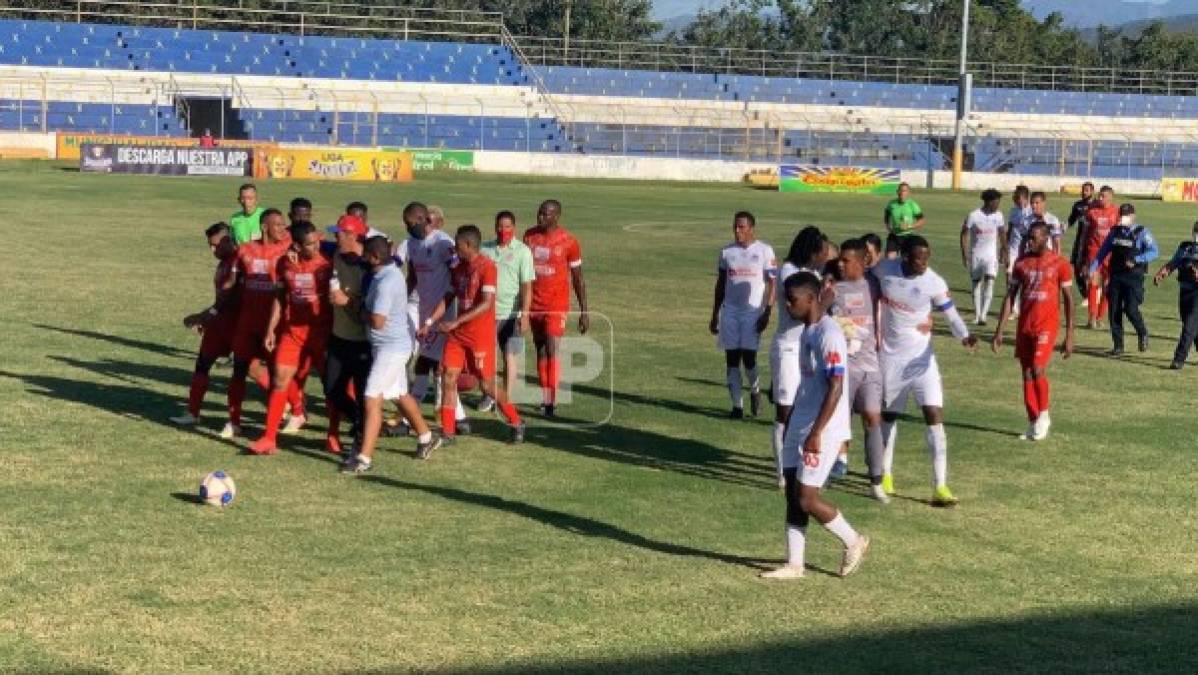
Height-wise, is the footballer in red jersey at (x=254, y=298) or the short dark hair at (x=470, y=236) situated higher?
the short dark hair at (x=470, y=236)

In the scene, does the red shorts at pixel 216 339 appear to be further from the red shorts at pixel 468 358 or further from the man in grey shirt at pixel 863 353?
the man in grey shirt at pixel 863 353

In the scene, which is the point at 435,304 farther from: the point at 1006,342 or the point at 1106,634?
the point at 1006,342

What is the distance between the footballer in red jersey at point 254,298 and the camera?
1430cm

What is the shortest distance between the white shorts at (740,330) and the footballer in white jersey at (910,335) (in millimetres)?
2769

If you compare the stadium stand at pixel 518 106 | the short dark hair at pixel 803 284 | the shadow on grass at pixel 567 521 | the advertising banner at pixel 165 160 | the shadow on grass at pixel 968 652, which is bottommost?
the shadow on grass at pixel 968 652

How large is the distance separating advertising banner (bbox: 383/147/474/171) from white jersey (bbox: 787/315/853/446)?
183ft

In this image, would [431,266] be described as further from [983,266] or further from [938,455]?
[983,266]

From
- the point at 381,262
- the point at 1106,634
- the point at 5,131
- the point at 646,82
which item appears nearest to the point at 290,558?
the point at 381,262

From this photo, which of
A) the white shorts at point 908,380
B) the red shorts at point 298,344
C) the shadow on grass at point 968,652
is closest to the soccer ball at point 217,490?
the red shorts at point 298,344

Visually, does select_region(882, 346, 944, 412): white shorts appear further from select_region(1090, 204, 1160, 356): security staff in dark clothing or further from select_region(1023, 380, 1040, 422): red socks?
select_region(1090, 204, 1160, 356): security staff in dark clothing

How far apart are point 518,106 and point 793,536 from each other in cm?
6562

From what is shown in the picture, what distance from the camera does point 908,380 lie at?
13.0 metres

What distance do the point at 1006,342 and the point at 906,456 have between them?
880 centimetres

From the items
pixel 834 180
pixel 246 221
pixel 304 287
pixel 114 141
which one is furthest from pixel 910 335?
pixel 834 180
